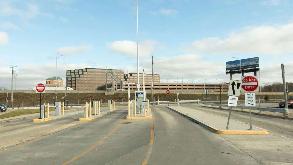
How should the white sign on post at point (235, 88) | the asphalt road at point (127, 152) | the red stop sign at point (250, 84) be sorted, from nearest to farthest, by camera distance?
the asphalt road at point (127, 152), the red stop sign at point (250, 84), the white sign on post at point (235, 88)

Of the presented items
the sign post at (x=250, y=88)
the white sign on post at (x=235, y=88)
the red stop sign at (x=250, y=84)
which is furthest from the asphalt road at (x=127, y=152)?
the red stop sign at (x=250, y=84)

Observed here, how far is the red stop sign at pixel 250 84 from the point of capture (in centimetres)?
2194

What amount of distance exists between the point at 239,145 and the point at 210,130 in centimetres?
719

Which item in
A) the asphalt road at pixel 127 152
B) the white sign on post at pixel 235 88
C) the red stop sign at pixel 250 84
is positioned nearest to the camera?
the asphalt road at pixel 127 152

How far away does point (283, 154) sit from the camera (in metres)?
13.6

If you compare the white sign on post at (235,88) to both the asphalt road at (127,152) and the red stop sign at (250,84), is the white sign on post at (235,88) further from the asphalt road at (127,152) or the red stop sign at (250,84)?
the asphalt road at (127,152)

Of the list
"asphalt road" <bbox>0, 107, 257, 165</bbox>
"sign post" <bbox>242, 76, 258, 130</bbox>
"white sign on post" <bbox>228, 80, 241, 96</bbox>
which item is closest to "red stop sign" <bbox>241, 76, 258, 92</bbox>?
"sign post" <bbox>242, 76, 258, 130</bbox>

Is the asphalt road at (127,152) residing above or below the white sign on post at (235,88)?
below

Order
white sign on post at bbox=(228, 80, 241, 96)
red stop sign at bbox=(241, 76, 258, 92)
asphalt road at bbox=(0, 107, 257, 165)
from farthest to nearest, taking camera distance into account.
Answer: white sign on post at bbox=(228, 80, 241, 96), red stop sign at bbox=(241, 76, 258, 92), asphalt road at bbox=(0, 107, 257, 165)

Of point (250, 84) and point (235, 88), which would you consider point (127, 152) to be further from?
point (250, 84)

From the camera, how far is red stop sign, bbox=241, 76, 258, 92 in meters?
21.9

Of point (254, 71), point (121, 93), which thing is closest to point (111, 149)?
point (254, 71)

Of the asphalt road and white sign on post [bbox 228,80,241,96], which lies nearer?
A: the asphalt road

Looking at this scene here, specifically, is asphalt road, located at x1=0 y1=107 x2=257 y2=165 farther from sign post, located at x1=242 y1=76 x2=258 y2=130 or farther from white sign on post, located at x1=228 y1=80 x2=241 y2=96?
white sign on post, located at x1=228 y1=80 x2=241 y2=96
